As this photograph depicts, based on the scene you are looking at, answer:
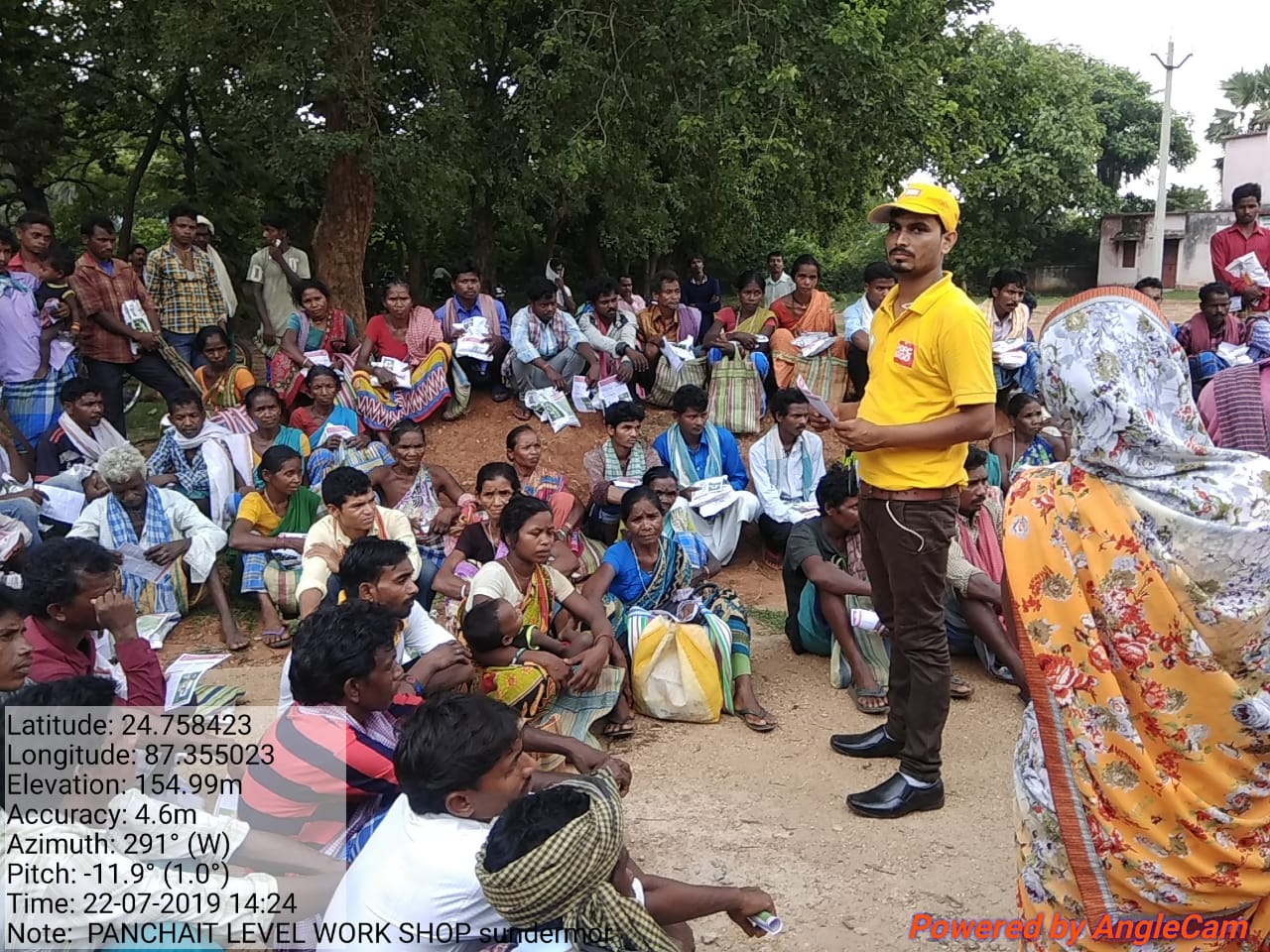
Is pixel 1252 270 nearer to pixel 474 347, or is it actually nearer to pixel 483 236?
pixel 474 347

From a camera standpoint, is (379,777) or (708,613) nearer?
(379,777)

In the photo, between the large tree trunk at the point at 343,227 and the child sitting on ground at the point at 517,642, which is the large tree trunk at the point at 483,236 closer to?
the large tree trunk at the point at 343,227

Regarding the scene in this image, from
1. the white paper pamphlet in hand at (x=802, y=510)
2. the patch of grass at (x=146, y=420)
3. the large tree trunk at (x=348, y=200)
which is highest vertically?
the large tree trunk at (x=348, y=200)

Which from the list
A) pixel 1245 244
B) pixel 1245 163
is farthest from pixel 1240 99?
pixel 1245 244

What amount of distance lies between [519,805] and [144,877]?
2.91ft

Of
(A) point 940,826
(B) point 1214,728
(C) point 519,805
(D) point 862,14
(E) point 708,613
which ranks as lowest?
(A) point 940,826

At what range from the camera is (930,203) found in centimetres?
310

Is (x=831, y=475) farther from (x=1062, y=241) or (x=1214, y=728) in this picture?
(x=1062, y=241)

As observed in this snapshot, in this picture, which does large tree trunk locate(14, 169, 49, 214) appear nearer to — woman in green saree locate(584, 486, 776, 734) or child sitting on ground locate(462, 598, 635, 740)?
woman in green saree locate(584, 486, 776, 734)

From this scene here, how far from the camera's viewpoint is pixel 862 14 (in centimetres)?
636

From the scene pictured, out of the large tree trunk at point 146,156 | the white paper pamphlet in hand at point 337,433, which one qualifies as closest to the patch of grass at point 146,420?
the large tree trunk at point 146,156

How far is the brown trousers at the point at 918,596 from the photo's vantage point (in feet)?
10.6

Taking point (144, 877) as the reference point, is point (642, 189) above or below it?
above

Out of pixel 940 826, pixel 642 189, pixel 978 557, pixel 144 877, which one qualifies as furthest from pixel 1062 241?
pixel 144 877
